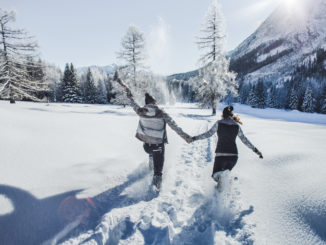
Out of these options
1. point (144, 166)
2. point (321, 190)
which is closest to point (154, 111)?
point (144, 166)

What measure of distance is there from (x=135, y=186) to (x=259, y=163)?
11.2 feet

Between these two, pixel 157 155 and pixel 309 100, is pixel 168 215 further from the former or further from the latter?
pixel 309 100

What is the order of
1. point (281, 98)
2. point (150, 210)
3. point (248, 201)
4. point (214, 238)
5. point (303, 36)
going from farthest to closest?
point (303, 36) < point (281, 98) < point (248, 201) < point (150, 210) < point (214, 238)

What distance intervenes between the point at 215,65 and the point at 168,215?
19325 mm

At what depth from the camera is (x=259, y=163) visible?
14.6 feet

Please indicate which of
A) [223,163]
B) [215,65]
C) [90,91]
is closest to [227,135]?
[223,163]

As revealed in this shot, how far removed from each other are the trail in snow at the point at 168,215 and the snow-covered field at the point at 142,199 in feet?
0.05

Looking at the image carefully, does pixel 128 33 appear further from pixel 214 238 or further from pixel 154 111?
pixel 214 238

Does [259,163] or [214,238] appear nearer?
[214,238]

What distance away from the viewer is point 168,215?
259cm

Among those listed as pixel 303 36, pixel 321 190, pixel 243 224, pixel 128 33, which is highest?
pixel 303 36

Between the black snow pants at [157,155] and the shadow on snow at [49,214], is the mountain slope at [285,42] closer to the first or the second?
the black snow pants at [157,155]

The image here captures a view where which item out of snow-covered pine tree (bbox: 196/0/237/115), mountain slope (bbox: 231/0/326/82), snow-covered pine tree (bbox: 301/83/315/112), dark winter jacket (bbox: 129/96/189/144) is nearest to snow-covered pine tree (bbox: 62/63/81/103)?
snow-covered pine tree (bbox: 196/0/237/115)

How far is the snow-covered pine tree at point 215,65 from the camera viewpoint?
61.4 ft
